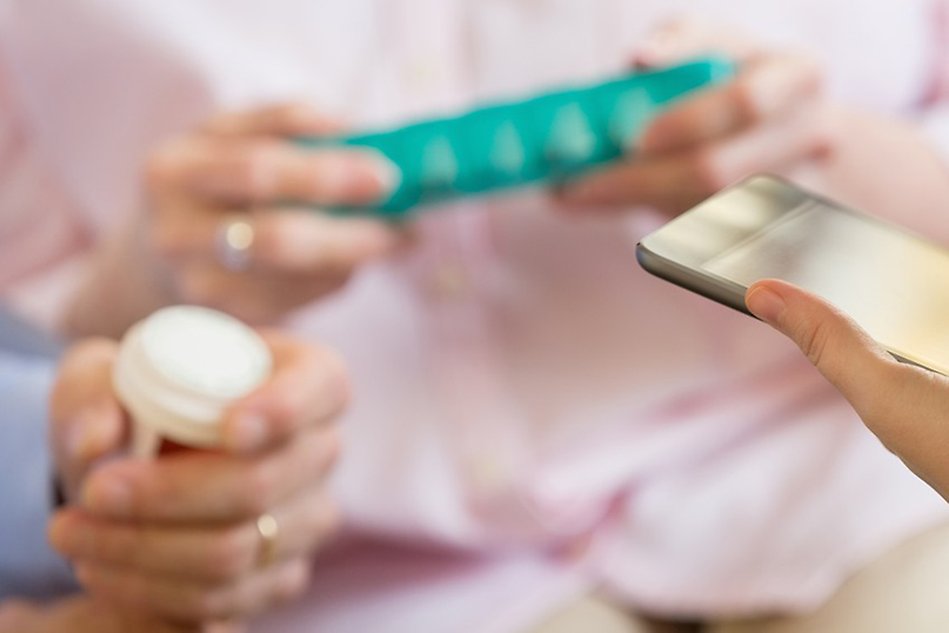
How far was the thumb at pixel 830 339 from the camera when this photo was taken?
8.4 inches

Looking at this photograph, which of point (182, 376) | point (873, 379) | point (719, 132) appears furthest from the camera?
point (719, 132)

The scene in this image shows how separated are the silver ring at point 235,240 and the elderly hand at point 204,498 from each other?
0.06m

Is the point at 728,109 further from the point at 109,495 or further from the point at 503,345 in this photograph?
the point at 109,495

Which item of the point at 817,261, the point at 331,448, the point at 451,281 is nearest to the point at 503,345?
the point at 451,281

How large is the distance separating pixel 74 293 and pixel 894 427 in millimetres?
458

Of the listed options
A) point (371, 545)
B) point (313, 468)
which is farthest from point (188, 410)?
point (371, 545)

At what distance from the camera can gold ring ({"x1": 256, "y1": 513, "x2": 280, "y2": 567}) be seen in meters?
0.41

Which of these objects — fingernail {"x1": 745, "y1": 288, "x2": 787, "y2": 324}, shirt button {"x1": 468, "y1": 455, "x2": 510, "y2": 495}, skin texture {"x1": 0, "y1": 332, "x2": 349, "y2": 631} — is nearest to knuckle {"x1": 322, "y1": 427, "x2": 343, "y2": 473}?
skin texture {"x1": 0, "y1": 332, "x2": 349, "y2": 631}

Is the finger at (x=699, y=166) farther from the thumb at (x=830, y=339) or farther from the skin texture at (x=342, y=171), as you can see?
the thumb at (x=830, y=339)

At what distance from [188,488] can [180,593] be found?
0.17ft

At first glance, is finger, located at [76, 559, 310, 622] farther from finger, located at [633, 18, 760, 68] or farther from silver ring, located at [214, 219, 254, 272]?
finger, located at [633, 18, 760, 68]

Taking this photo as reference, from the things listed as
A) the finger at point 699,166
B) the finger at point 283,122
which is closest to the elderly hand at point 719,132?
the finger at point 699,166

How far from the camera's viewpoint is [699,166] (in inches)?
16.0

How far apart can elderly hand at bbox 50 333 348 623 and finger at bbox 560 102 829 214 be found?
132mm
